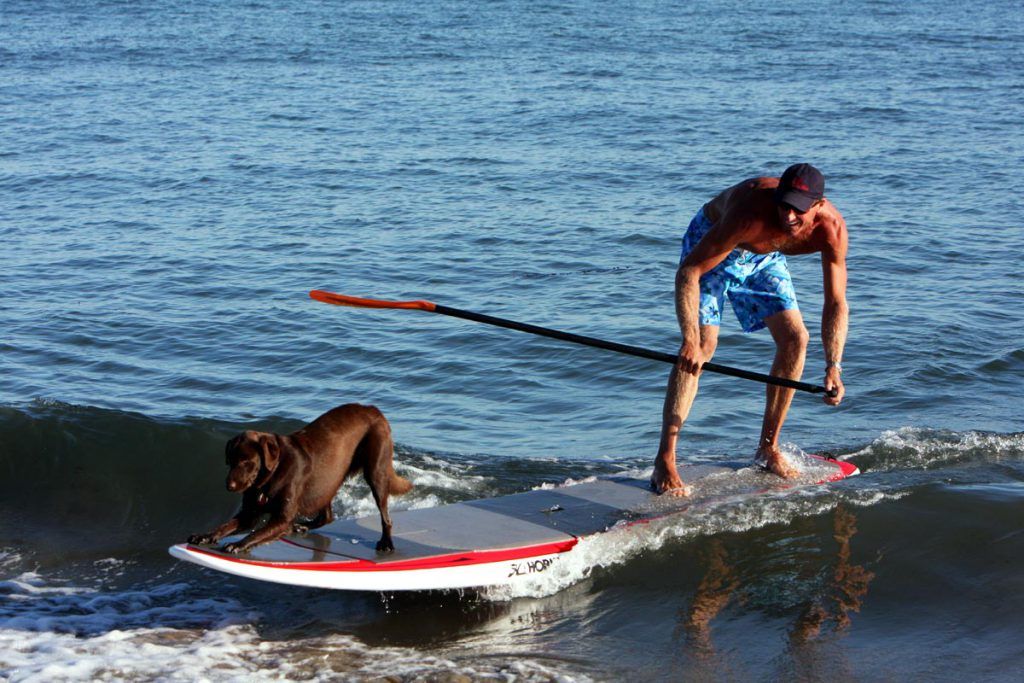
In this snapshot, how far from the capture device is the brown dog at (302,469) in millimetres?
5105

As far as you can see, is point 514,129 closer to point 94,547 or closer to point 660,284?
point 660,284

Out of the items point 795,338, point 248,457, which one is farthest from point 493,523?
point 795,338

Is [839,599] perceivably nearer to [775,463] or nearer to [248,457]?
[775,463]

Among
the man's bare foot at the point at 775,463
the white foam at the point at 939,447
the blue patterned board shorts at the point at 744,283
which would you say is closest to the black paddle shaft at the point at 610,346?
the blue patterned board shorts at the point at 744,283

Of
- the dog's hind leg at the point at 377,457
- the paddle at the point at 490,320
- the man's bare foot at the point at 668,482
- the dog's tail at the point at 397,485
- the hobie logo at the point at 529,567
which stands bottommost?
the hobie logo at the point at 529,567

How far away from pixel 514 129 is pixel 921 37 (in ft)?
44.8

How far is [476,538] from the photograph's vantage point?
596 cm

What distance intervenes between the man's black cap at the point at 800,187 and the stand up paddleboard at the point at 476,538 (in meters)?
1.75

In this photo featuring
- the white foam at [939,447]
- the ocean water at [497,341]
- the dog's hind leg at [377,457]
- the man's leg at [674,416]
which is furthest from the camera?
the white foam at [939,447]

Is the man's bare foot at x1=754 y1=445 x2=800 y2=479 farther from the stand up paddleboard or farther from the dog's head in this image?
the dog's head

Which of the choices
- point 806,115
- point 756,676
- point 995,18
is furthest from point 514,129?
point 995,18

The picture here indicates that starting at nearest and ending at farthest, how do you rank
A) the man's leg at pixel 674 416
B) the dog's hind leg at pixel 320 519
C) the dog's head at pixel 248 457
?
the dog's head at pixel 248 457, the dog's hind leg at pixel 320 519, the man's leg at pixel 674 416

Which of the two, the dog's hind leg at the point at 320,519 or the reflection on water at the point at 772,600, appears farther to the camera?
the dog's hind leg at the point at 320,519

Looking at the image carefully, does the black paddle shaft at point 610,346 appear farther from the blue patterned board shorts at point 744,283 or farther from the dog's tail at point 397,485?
the dog's tail at point 397,485
